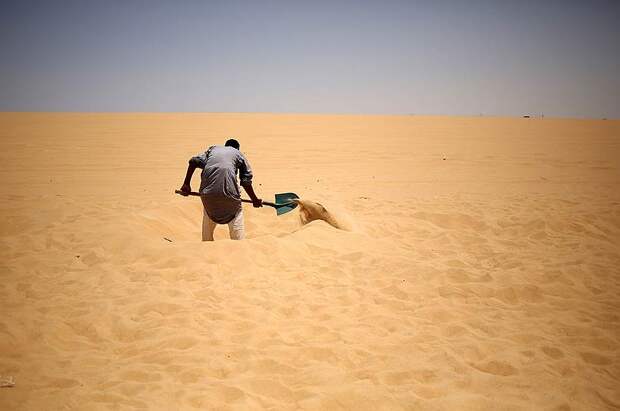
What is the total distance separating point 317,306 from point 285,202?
115 inches

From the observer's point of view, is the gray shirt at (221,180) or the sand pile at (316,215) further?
the sand pile at (316,215)

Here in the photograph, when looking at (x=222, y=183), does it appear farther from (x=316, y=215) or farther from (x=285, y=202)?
(x=316, y=215)

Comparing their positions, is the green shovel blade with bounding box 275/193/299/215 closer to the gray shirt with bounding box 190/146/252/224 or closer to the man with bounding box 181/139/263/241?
the man with bounding box 181/139/263/241

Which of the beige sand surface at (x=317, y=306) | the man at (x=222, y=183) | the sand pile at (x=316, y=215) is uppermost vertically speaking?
the man at (x=222, y=183)

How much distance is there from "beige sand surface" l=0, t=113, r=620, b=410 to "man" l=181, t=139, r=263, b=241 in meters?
0.35

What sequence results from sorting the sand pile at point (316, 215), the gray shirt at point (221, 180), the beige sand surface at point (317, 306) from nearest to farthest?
the beige sand surface at point (317, 306), the gray shirt at point (221, 180), the sand pile at point (316, 215)

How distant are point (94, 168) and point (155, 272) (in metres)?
10.1

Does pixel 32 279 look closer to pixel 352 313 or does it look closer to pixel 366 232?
pixel 352 313

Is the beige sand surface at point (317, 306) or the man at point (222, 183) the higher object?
the man at point (222, 183)

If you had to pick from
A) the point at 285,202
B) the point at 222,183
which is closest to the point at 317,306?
the point at 222,183

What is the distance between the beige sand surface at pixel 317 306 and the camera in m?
2.77

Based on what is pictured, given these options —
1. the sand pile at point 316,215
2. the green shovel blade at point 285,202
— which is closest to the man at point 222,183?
the green shovel blade at point 285,202

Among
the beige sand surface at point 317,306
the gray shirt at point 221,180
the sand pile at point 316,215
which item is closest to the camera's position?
the beige sand surface at point 317,306

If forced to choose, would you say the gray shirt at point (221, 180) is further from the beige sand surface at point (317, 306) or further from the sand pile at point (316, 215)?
the sand pile at point (316, 215)
